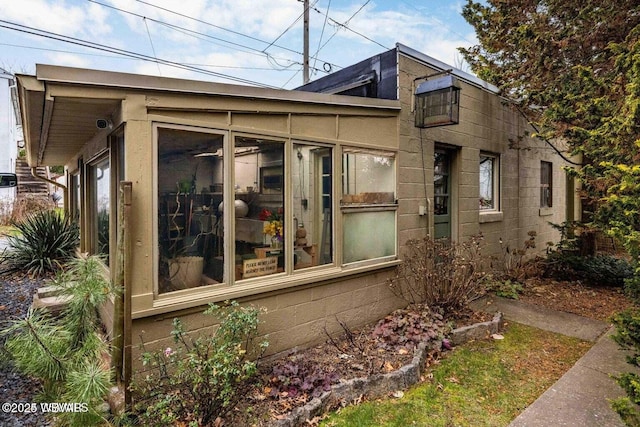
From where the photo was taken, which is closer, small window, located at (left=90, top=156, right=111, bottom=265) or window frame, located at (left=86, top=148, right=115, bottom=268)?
window frame, located at (left=86, top=148, right=115, bottom=268)

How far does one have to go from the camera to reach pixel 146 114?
9.25ft

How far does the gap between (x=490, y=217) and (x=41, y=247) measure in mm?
8799

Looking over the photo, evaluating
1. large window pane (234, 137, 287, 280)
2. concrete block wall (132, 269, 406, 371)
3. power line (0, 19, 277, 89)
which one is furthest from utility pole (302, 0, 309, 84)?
large window pane (234, 137, 287, 280)

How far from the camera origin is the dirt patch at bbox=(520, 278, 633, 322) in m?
5.27

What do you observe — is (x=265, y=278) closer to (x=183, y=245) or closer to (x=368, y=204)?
(x=183, y=245)

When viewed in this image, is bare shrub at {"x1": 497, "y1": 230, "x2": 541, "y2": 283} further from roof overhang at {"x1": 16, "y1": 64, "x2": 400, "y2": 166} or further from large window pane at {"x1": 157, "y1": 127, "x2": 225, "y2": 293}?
large window pane at {"x1": 157, "y1": 127, "x2": 225, "y2": 293}

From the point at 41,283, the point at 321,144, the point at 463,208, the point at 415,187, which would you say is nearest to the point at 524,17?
the point at 463,208

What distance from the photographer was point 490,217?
654cm

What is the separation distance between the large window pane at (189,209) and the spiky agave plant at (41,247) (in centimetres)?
562

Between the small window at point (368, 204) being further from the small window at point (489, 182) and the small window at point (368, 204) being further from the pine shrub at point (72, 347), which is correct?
the small window at point (489, 182)

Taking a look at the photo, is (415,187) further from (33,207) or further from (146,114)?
(33,207)

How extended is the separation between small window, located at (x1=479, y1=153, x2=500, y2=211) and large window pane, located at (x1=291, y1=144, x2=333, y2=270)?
4.00m

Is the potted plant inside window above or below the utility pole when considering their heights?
below

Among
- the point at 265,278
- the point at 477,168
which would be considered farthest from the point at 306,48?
the point at 265,278
